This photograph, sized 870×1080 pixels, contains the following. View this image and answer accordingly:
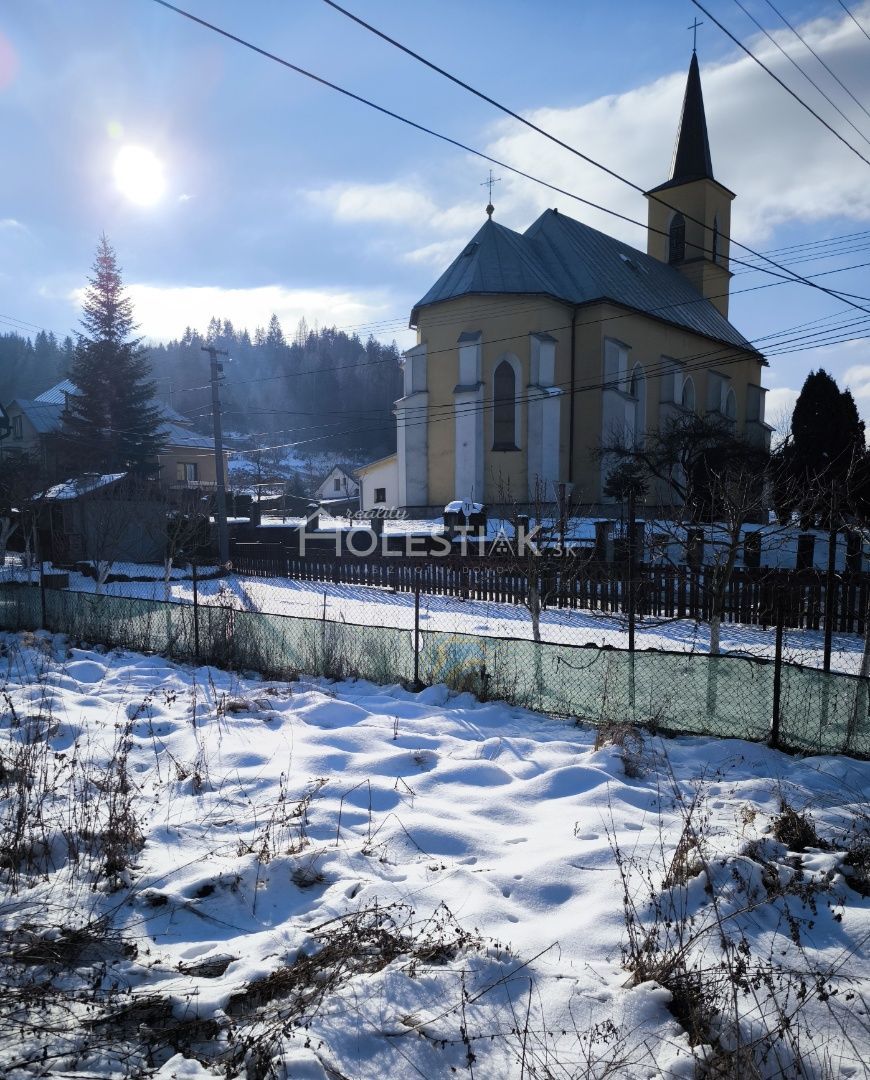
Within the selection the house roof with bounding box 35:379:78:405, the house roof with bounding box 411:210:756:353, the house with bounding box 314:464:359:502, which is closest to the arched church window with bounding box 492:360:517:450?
the house roof with bounding box 411:210:756:353

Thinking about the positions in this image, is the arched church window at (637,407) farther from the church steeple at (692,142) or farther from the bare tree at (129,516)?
the bare tree at (129,516)

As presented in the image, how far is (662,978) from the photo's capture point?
105 inches

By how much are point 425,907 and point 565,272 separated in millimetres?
32525

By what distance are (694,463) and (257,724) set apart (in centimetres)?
2082

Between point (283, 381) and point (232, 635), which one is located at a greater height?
point (283, 381)

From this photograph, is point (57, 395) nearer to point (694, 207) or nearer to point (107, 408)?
point (107, 408)

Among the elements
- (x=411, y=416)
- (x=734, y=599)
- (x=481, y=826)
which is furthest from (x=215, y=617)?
(x=411, y=416)

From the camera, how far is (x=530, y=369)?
28.7 meters

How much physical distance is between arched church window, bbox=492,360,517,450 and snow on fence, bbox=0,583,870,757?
2159 cm

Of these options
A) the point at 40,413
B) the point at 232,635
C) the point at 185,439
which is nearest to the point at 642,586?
the point at 232,635

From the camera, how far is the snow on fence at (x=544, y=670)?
546 cm

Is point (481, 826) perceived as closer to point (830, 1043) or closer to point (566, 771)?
point (566, 771)

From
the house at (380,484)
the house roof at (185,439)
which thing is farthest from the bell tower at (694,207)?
the house roof at (185,439)

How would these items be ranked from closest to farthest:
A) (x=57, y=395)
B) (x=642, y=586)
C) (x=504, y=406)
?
(x=642, y=586)
(x=504, y=406)
(x=57, y=395)
